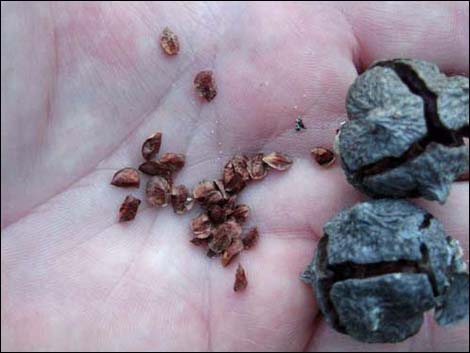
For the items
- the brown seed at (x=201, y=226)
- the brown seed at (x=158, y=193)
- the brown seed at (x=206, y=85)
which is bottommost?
the brown seed at (x=201, y=226)

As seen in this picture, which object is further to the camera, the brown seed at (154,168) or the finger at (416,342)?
the brown seed at (154,168)

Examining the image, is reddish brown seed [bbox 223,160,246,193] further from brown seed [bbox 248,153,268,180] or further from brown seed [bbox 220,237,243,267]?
brown seed [bbox 220,237,243,267]

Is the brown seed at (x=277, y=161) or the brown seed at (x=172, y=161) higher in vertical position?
the brown seed at (x=172, y=161)

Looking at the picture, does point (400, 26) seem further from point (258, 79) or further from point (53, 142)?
point (53, 142)

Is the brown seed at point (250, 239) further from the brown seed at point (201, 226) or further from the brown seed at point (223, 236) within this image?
the brown seed at point (201, 226)

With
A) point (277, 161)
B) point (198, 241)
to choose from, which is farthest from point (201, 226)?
point (277, 161)

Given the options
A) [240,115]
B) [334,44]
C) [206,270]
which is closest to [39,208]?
[206,270]

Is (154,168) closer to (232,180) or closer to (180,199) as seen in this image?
(180,199)

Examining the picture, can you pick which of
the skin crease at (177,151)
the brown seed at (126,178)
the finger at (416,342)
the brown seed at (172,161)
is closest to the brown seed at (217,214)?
the skin crease at (177,151)
